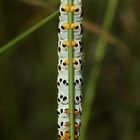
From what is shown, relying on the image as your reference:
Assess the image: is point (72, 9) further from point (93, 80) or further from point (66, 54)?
point (93, 80)

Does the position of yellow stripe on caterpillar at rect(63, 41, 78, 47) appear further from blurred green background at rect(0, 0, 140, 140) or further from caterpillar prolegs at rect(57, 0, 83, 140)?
blurred green background at rect(0, 0, 140, 140)

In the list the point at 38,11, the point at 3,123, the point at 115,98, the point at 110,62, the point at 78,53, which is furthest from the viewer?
the point at 110,62

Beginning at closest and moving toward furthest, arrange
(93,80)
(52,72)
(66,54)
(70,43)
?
(70,43)
(66,54)
(93,80)
(52,72)

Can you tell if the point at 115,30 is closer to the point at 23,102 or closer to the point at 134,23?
the point at 134,23

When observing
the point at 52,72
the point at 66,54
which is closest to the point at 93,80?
the point at 66,54

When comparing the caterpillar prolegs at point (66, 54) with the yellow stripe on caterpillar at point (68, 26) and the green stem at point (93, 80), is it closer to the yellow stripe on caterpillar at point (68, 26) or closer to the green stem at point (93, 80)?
the yellow stripe on caterpillar at point (68, 26)

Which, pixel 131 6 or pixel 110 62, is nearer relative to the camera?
pixel 131 6

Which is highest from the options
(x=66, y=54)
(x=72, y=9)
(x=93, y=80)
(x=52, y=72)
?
(x=72, y=9)

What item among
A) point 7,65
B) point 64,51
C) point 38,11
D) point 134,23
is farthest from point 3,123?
point 64,51

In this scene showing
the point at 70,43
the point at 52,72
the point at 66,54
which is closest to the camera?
the point at 70,43
